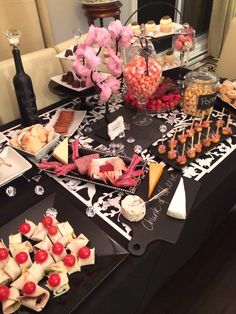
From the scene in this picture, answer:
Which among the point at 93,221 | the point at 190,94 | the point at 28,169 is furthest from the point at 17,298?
the point at 190,94

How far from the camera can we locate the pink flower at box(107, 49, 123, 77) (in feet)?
3.62

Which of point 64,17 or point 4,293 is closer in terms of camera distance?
point 4,293

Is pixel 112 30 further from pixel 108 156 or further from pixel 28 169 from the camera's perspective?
pixel 28 169

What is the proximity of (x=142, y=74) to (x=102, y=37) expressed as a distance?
0.63 ft

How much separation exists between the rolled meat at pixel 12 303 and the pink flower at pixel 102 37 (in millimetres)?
824

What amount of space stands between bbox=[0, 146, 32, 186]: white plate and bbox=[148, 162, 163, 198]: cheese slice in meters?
0.39

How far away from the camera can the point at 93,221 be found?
0.85 meters

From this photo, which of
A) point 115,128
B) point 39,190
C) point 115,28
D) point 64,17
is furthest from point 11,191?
point 64,17

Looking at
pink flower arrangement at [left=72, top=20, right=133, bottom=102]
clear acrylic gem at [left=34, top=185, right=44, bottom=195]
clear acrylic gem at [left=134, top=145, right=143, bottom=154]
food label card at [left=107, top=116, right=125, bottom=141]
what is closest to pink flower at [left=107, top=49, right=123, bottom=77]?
pink flower arrangement at [left=72, top=20, right=133, bottom=102]

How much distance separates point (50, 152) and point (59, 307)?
582 mm

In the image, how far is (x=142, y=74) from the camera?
111 cm

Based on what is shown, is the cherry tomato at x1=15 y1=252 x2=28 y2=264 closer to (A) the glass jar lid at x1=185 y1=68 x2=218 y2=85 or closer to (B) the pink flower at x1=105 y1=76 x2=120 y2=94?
(B) the pink flower at x1=105 y1=76 x2=120 y2=94

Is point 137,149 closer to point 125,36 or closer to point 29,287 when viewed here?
point 125,36

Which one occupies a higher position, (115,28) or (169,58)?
(115,28)
